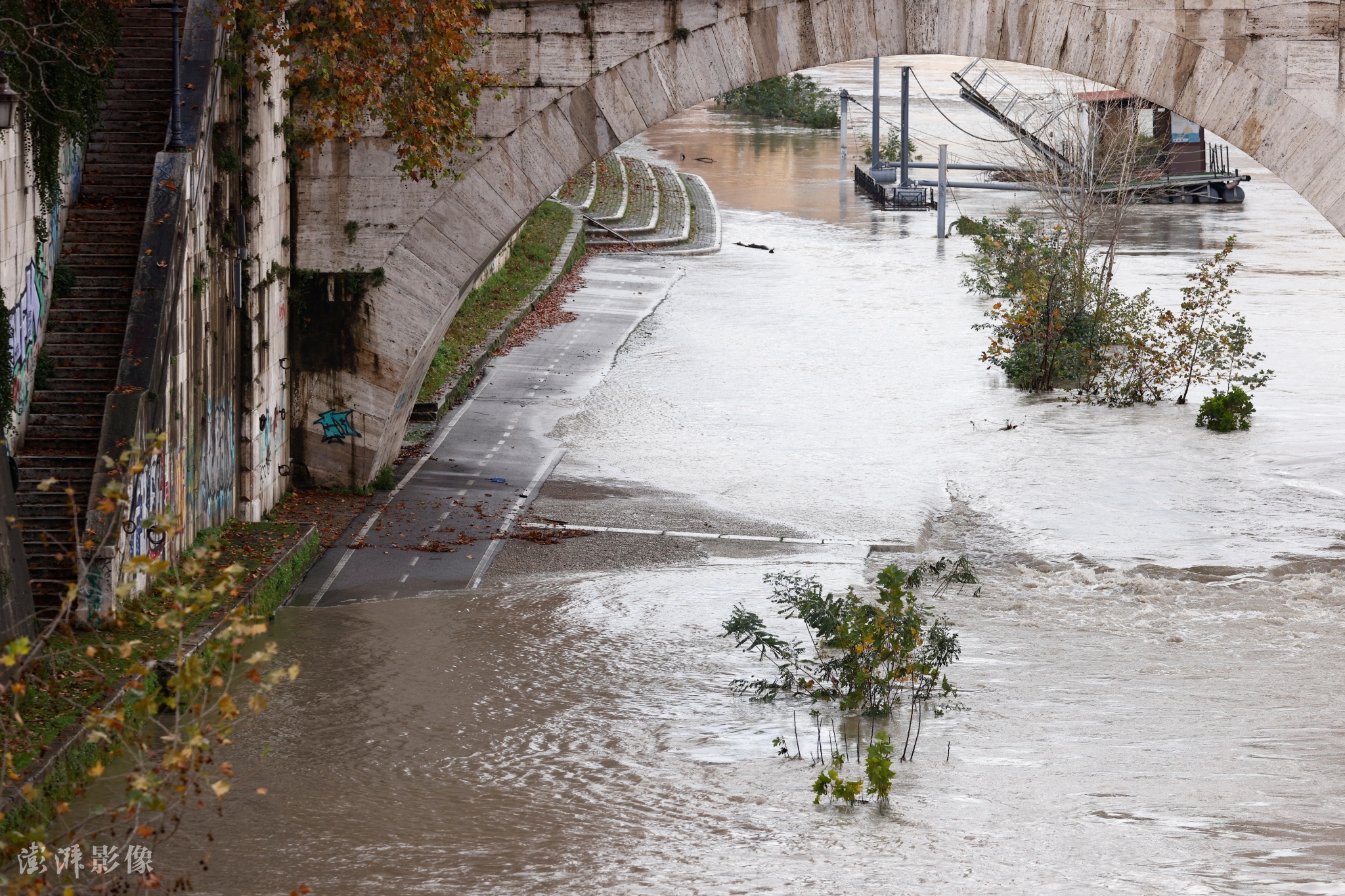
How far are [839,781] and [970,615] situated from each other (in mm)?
4275

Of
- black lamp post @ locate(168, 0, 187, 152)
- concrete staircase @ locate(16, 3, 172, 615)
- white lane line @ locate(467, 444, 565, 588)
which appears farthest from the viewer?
white lane line @ locate(467, 444, 565, 588)

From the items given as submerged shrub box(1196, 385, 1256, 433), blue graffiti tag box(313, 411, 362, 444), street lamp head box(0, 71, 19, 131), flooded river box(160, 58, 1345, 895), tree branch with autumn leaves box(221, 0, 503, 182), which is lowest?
flooded river box(160, 58, 1345, 895)

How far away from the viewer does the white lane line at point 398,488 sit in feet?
43.1

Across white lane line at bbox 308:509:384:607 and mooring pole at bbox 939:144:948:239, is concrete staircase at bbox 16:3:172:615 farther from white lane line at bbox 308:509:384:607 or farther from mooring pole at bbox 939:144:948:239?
mooring pole at bbox 939:144:948:239

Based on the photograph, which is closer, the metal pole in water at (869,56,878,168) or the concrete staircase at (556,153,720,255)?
the concrete staircase at (556,153,720,255)

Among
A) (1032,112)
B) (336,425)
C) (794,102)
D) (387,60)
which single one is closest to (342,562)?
(336,425)

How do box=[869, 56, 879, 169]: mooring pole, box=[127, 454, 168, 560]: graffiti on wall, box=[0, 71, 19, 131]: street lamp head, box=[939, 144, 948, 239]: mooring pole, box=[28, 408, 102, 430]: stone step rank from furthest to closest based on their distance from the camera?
box=[869, 56, 879, 169]: mooring pole
box=[939, 144, 948, 239]: mooring pole
box=[28, 408, 102, 430]: stone step
box=[127, 454, 168, 560]: graffiti on wall
box=[0, 71, 19, 131]: street lamp head

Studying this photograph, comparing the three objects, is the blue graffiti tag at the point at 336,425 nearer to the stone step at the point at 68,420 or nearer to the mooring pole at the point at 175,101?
the mooring pole at the point at 175,101

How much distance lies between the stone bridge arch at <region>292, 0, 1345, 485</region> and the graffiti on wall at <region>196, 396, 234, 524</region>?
5.79 feet

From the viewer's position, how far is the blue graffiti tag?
1545cm

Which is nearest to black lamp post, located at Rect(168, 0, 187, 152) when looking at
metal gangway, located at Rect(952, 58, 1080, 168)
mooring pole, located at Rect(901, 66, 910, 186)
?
metal gangway, located at Rect(952, 58, 1080, 168)

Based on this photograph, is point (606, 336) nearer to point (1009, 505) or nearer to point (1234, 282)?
point (1009, 505)

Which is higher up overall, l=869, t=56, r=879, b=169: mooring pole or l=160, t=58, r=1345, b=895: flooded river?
l=869, t=56, r=879, b=169: mooring pole

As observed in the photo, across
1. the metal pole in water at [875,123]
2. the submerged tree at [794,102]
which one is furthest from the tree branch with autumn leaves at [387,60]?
the submerged tree at [794,102]
